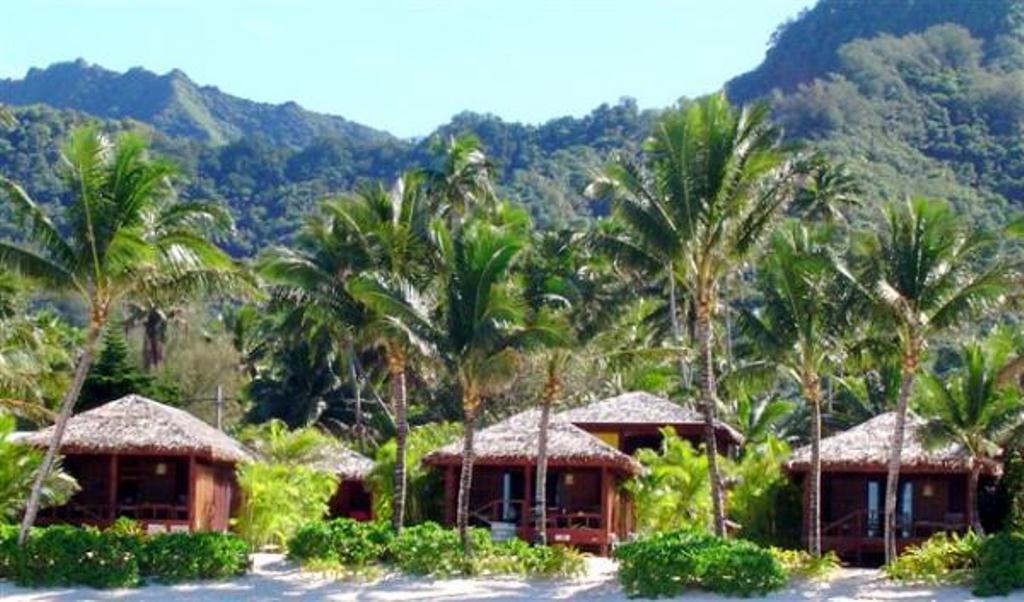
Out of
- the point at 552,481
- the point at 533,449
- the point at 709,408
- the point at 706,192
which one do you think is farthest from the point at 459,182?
the point at 709,408

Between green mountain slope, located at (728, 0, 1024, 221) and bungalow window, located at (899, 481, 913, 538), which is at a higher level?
green mountain slope, located at (728, 0, 1024, 221)

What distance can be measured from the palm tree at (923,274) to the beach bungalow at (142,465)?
15093 mm

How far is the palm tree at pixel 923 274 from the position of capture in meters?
31.4

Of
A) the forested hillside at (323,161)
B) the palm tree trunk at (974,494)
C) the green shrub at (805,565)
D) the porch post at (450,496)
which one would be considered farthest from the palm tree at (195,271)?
the forested hillside at (323,161)

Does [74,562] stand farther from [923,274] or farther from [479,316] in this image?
[923,274]

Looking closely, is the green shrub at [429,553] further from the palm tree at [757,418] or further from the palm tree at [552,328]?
the palm tree at [757,418]

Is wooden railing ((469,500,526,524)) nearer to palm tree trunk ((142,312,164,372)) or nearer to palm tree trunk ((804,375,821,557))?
palm tree trunk ((804,375,821,557))

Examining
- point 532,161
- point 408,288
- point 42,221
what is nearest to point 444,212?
point 408,288

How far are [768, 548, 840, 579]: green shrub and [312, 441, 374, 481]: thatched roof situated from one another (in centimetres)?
1443

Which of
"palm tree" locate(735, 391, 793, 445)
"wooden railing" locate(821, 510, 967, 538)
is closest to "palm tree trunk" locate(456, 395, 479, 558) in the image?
"wooden railing" locate(821, 510, 967, 538)

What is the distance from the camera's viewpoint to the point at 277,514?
1516 inches

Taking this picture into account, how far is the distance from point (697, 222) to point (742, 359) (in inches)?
891

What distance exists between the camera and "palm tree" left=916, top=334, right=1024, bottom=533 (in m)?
34.7

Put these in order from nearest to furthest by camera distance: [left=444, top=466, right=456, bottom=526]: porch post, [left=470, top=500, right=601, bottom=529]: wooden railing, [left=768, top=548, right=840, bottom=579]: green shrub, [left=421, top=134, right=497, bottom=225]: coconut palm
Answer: [left=768, top=548, right=840, bottom=579]: green shrub, [left=470, top=500, right=601, bottom=529]: wooden railing, [left=444, top=466, right=456, bottom=526]: porch post, [left=421, top=134, right=497, bottom=225]: coconut palm
